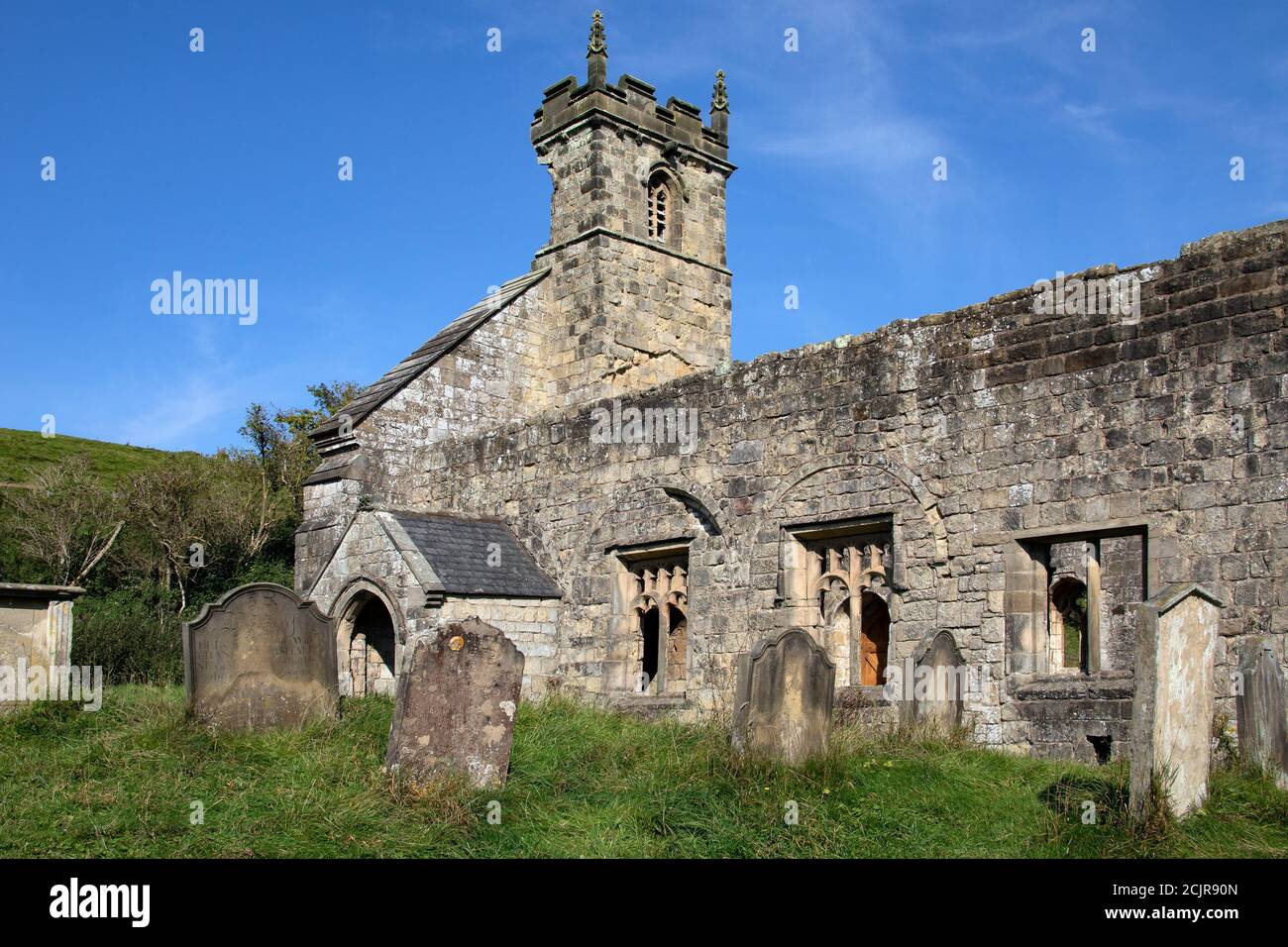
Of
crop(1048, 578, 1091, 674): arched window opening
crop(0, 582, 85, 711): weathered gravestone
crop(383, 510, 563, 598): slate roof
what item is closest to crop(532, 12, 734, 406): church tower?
crop(383, 510, 563, 598): slate roof

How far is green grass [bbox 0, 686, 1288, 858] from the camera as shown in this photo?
7.82 metres

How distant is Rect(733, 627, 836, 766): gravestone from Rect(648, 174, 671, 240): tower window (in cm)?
1264

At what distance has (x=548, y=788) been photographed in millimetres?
9352

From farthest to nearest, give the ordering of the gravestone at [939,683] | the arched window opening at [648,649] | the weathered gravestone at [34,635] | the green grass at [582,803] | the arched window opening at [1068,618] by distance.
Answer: the arched window opening at [1068,618] < the arched window opening at [648,649] < the weathered gravestone at [34,635] < the gravestone at [939,683] < the green grass at [582,803]

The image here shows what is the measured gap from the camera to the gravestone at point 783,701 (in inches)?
378

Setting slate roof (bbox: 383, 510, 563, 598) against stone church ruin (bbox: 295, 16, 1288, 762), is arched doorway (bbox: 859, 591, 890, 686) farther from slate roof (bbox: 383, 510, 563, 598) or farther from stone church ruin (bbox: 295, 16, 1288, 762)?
slate roof (bbox: 383, 510, 563, 598)

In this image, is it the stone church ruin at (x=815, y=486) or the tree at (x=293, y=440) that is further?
the tree at (x=293, y=440)

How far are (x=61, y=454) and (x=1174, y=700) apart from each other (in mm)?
44863

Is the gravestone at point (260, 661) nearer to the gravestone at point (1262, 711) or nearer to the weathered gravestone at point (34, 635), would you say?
the weathered gravestone at point (34, 635)

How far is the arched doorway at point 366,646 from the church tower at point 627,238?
4961mm

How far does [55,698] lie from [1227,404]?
10.1 metres

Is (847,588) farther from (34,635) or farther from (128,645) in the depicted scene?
(128,645)

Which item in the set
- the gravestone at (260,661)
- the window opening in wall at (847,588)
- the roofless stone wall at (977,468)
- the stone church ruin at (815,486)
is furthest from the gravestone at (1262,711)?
the gravestone at (260,661)
